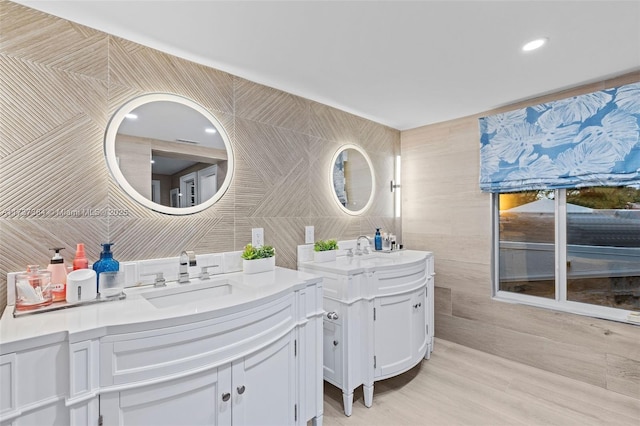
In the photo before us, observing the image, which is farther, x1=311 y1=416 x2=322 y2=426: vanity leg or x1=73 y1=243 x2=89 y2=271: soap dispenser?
x1=311 y1=416 x2=322 y2=426: vanity leg

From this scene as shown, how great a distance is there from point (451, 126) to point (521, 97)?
0.64 m

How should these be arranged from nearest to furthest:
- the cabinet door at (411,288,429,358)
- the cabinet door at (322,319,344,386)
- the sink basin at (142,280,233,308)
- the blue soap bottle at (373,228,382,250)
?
1. the sink basin at (142,280,233,308)
2. the cabinet door at (322,319,344,386)
3. the cabinet door at (411,288,429,358)
4. the blue soap bottle at (373,228,382,250)

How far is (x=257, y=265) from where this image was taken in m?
1.90

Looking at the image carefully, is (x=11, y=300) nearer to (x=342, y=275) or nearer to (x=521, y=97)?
(x=342, y=275)

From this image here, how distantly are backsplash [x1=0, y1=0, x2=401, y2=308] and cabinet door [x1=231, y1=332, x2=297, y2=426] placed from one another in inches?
31.2

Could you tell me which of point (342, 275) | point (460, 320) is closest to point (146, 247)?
point (342, 275)

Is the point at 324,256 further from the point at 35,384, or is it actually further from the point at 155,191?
the point at 35,384

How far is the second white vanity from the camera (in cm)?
198

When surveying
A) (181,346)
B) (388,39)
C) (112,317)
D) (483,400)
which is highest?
(388,39)

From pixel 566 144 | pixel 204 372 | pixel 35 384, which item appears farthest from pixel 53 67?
pixel 566 144

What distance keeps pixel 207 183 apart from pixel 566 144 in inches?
105

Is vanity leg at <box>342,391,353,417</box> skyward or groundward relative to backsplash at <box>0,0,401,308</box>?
groundward

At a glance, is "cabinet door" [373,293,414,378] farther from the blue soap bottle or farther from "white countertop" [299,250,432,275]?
the blue soap bottle

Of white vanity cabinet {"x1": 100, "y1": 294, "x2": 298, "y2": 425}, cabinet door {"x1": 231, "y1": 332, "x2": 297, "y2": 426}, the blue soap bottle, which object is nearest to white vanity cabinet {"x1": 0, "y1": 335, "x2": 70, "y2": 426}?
white vanity cabinet {"x1": 100, "y1": 294, "x2": 298, "y2": 425}
